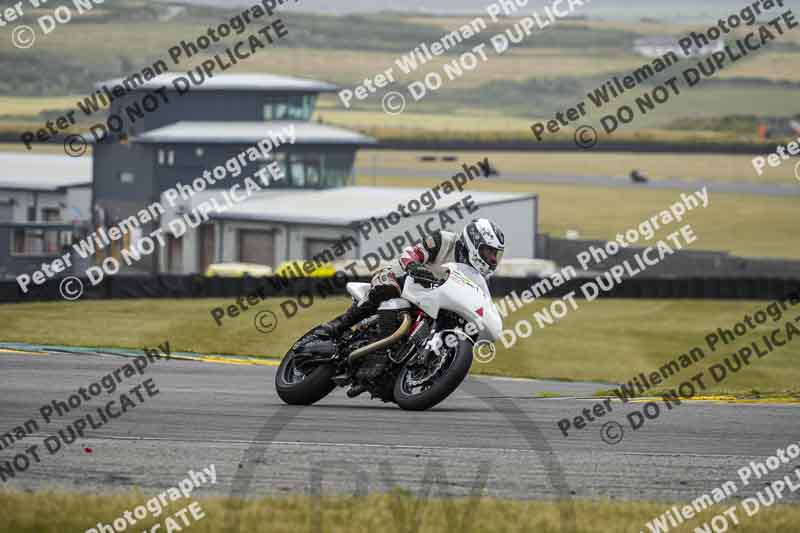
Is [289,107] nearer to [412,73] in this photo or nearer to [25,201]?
[25,201]

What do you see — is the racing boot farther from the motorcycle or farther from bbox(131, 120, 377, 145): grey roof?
bbox(131, 120, 377, 145): grey roof

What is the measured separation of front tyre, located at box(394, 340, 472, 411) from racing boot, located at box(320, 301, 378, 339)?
0.76 meters

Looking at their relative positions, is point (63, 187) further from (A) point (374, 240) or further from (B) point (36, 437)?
(B) point (36, 437)

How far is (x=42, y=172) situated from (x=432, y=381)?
182 ft

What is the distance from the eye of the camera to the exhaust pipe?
420 inches

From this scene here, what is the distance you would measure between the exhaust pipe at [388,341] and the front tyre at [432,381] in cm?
29

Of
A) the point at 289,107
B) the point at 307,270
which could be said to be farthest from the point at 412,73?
the point at 307,270

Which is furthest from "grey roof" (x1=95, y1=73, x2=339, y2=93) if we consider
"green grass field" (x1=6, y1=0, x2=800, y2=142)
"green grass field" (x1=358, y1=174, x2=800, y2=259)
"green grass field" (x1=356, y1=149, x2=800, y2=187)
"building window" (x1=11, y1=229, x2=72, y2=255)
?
"green grass field" (x1=6, y1=0, x2=800, y2=142)

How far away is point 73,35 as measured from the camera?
146375 mm

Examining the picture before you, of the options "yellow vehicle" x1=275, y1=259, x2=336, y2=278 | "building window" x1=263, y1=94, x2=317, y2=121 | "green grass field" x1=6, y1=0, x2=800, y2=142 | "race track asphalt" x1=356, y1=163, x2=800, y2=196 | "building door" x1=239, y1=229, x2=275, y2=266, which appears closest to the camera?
"yellow vehicle" x1=275, y1=259, x2=336, y2=278

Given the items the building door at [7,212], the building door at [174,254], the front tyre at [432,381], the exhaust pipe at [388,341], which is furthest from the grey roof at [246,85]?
the front tyre at [432,381]

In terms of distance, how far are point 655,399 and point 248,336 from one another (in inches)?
670

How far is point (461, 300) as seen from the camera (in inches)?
417

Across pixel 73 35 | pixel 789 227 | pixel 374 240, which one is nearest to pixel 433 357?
pixel 374 240
